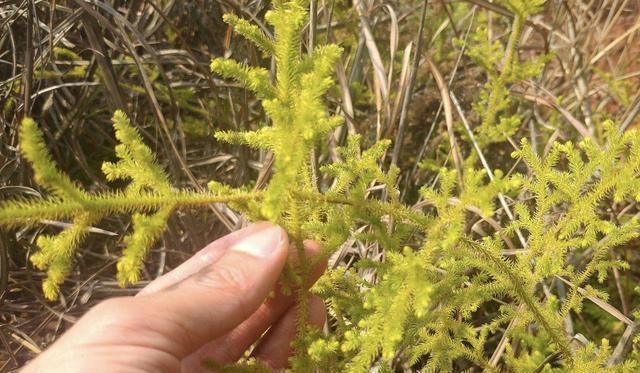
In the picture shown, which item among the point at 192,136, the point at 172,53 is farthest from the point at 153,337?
the point at 192,136

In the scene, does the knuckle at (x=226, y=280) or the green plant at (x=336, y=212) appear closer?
the green plant at (x=336, y=212)

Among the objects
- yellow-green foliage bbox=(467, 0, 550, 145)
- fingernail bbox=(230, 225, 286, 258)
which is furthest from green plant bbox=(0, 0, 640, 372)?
yellow-green foliage bbox=(467, 0, 550, 145)

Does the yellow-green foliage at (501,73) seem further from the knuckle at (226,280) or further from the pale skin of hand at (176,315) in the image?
the knuckle at (226,280)

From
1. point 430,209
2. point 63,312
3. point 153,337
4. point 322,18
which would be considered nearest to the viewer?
point 153,337

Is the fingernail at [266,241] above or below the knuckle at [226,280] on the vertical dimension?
above

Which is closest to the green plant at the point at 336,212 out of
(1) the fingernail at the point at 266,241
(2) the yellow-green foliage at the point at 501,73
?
(1) the fingernail at the point at 266,241

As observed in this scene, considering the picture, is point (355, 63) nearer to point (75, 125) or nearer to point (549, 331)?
point (75, 125)

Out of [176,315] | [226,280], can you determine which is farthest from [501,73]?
[176,315]

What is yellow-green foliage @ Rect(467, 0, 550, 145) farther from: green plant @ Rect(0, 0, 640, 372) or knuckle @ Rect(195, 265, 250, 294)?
knuckle @ Rect(195, 265, 250, 294)
